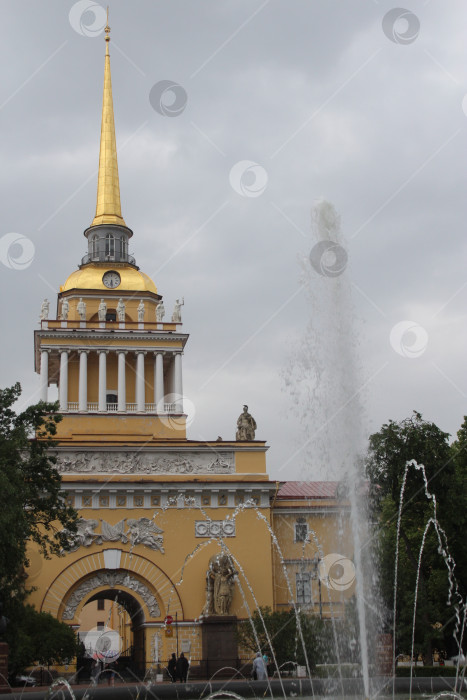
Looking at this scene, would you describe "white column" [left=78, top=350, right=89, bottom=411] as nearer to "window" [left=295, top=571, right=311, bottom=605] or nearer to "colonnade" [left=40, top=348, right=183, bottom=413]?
"colonnade" [left=40, top=348, right=183, bottom=413]

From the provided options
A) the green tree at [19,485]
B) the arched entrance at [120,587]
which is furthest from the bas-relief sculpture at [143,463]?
the green tree at [19,485]

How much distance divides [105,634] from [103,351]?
19764 mm

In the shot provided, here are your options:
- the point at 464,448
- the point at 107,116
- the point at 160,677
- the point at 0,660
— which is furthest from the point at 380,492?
the point at 107,116

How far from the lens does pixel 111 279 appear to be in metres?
40.8

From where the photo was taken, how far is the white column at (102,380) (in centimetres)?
3697

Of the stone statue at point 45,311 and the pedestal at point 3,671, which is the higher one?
the stone statue at point 45,311

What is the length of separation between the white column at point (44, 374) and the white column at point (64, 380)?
2.00 feet

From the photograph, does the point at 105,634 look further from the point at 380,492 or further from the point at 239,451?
the point at 380,492

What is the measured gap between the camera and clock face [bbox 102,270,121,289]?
133ft

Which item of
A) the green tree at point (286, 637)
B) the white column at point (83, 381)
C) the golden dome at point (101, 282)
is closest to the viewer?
the green tree at point (286, 637)

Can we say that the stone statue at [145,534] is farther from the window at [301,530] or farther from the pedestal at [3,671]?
the pedestal at [3,671]

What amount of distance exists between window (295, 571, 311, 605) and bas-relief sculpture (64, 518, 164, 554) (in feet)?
18.0

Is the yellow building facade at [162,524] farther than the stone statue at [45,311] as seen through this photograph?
No

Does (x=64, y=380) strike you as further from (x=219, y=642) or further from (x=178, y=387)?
(x=219, y=642)
